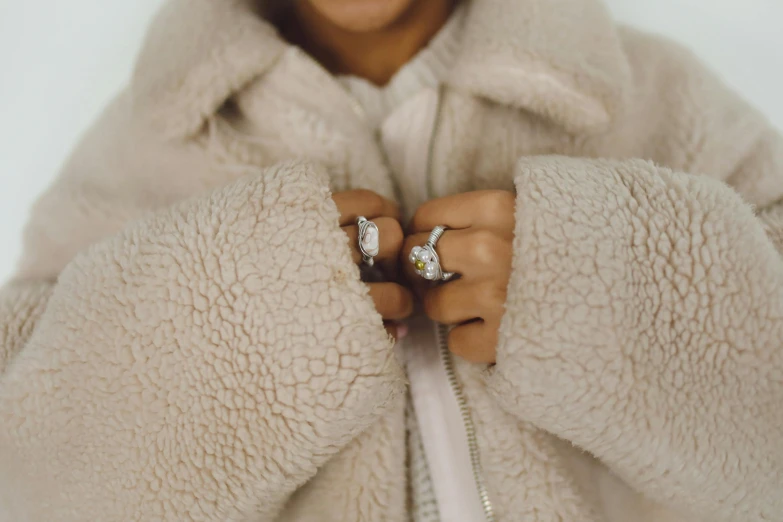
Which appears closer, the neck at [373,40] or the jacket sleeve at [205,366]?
the jacket sleeve at [205,366]

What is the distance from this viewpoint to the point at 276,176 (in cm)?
41

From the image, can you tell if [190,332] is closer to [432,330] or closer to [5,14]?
[432,330]

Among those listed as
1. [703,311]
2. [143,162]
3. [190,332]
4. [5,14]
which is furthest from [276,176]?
[5,14]

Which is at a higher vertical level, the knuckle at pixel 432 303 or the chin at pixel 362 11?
the chin at pixel 362 11

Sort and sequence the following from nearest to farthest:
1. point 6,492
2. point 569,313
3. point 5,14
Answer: point 569,313 < point 6,492 < point 5,14

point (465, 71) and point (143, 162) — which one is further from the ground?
point (465, 71)

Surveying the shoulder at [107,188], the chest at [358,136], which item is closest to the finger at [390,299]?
the chest at [358,136]

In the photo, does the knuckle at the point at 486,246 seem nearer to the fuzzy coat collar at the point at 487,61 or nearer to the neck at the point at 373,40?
the fuzzy coat collar at the point at 487,61

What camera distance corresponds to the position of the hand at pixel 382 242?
1.38ft

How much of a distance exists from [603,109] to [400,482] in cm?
39

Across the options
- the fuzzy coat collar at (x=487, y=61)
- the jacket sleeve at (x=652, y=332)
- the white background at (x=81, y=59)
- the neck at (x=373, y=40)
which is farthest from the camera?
the white background at (x=81, y=59)

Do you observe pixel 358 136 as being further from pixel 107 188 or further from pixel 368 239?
pixel 107 188

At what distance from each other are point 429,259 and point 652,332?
18 centimetres

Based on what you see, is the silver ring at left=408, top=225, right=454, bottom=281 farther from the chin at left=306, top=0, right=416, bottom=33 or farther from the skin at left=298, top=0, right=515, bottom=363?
the chin at left=306, top=0, right=416, bottom=33
